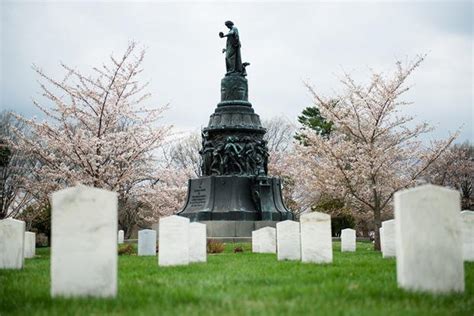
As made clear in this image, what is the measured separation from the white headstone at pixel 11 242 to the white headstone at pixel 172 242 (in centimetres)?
269

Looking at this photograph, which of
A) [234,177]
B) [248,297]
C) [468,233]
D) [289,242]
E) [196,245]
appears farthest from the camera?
[234,177]

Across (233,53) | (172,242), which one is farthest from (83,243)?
(233,53)

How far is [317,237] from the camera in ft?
39.2

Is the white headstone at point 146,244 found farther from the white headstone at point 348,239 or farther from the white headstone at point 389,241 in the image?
the white headstone at point 389,241

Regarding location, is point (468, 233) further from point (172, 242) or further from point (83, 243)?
point (83, 243)

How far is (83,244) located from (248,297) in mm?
1961

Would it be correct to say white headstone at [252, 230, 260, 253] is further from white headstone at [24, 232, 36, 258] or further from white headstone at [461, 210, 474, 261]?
white headstone at [461, 210, 474, 261]

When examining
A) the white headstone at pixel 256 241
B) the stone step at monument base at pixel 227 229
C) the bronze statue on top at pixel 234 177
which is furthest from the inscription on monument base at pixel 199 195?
the white headstone at pixel 256 241

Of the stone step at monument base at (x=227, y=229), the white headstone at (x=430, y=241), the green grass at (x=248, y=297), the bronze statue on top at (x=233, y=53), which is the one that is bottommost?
the green grass at (x=248, y=297)

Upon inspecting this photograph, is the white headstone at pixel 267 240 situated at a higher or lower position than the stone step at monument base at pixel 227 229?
lower

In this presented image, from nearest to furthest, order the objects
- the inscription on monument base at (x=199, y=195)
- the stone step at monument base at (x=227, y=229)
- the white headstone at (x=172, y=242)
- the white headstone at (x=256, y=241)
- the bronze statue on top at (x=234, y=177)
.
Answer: the white headstone at (x=172, y=242)
the white headstone at (x=256, y=241)
the stone step at monument base at (x=227, y=229)
the bronze statue on top at (x=234, y=177)
the inscription on monument base at (x=199, y=195)

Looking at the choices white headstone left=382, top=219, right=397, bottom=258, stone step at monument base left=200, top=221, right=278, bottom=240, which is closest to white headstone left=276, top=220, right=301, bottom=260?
white headstone left=382, top=219, right=397, bottom=258

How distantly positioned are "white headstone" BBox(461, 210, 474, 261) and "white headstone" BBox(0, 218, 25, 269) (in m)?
8.76

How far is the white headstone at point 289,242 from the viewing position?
13.7 metres
